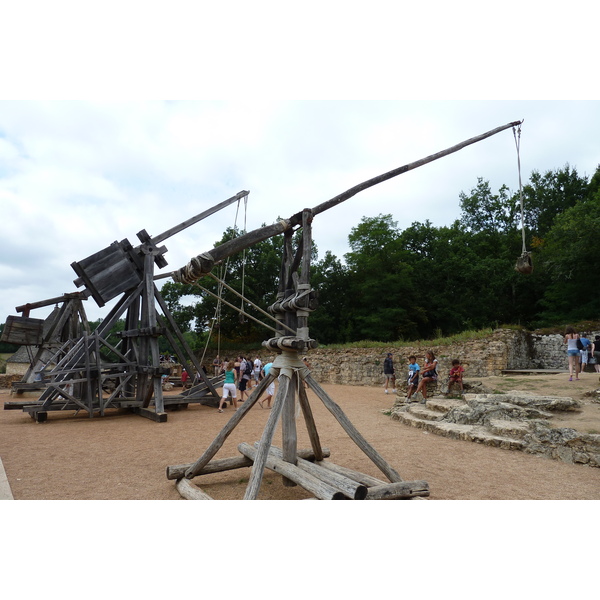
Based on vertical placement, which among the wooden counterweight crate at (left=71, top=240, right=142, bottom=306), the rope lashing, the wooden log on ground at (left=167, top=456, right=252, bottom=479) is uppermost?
the wooden counterweight crate at (left=71, top=240, right=142, bottom=306)

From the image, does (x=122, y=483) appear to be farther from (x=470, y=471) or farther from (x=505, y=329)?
(x=505, y=329)

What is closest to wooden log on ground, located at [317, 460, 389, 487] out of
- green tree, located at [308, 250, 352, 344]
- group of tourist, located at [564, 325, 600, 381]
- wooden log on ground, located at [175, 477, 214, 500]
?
wooden log on ground, located at [175, 477, 214, 500]

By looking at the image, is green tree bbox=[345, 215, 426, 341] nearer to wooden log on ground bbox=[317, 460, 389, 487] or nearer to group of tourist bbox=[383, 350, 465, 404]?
A: group of tourist bbox=[383, 350, 465, 404]

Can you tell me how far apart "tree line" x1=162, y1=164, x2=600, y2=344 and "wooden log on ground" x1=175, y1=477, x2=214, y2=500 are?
2209 cm

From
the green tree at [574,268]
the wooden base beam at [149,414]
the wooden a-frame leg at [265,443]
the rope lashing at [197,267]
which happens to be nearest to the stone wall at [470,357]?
the green tree at [574,268]

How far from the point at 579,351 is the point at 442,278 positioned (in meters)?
21.0

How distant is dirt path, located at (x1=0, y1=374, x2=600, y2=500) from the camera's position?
4.54m

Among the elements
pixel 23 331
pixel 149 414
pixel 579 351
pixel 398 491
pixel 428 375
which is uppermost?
pixel 23 331

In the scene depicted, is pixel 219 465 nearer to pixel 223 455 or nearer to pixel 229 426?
pixel 229 426

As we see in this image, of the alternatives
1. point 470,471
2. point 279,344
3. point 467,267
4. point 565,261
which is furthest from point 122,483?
point 467,267

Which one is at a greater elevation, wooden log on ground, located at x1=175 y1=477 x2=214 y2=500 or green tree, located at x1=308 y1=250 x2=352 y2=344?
green tree, located at x1=308 y1=250 x2=352 y2=344

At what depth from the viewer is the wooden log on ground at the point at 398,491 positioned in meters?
3.85

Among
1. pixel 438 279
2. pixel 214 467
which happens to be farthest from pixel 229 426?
pixel 438 279

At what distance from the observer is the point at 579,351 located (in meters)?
→ 10.3
